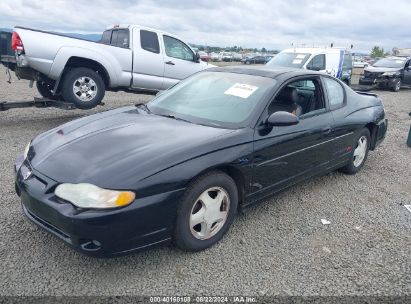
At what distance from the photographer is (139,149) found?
8.69 ft

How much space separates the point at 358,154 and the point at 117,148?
3.51 meters

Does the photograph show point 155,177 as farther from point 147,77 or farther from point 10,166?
point 147,77

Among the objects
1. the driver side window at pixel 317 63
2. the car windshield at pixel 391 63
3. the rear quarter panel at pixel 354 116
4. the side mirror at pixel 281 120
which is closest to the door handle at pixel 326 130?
the rear quarter panel at pixel 354 116

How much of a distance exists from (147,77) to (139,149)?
5243 mm

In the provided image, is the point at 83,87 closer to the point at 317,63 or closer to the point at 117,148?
the point at 117,148

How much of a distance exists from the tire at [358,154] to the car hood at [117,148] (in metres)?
2.41

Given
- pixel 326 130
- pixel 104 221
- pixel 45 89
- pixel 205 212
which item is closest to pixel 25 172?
pixel 104 221

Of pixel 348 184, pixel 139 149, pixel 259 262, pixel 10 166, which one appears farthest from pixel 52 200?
pixel 348 184

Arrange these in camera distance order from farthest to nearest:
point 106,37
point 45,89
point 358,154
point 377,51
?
point 377,51
point 106,37
point 45,89
point 358,154

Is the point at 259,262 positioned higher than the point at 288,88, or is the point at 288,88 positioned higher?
the point at 288,88

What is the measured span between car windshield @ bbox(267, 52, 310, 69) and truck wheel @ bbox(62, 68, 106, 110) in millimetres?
6375

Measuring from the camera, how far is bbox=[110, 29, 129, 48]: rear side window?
7469mm

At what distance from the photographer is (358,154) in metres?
4.85

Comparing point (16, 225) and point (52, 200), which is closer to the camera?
point (52, 200)
